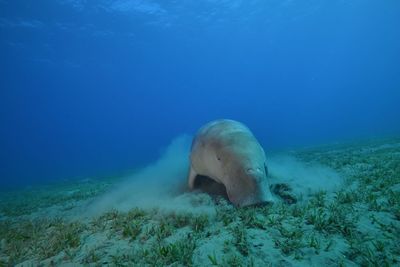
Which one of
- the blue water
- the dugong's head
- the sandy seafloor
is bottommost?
the sandy seafloor

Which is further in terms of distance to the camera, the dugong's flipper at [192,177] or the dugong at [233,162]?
the dugong's flipper at [192,177]

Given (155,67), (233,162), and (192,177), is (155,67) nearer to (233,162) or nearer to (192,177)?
(192,177)

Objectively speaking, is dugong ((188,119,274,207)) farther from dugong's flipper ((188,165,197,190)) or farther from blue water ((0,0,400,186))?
blue water ((0,0,400,186))

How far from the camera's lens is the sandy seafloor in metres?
3.04

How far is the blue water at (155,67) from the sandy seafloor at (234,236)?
2103cm

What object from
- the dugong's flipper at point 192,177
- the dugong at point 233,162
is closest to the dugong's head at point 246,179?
the dugong at point 233,162

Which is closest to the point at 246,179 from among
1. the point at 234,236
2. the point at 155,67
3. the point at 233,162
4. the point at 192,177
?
the point at 233,162

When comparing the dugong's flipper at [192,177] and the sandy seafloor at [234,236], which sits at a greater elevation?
the dugong's flipper at [192,177]

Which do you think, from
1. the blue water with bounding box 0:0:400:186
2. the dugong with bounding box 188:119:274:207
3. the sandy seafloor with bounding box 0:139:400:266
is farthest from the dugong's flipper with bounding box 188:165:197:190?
the blue water with bounding box 0:0:400:186

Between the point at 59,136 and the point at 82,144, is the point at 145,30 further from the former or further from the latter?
the point at 82,144

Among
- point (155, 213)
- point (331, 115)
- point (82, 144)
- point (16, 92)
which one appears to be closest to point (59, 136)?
point (82, 144)

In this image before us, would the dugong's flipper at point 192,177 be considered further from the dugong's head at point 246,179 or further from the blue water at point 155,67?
the blue water at point 155,67

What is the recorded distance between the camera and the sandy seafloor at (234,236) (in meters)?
3.04

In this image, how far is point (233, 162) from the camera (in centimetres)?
470
